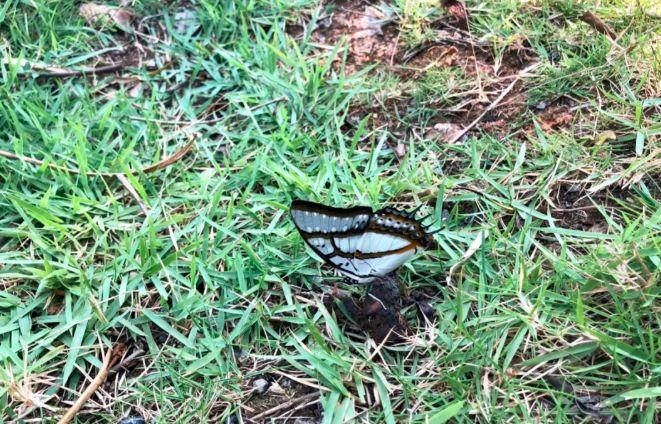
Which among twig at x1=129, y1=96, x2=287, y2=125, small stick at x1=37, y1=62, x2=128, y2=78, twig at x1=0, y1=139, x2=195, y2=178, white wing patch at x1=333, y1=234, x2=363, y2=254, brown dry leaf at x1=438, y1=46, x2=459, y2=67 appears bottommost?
twig at x1=0, y1=139, x2=195, y2=178

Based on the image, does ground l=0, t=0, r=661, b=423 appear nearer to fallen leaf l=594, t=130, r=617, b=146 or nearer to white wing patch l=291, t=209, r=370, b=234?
fallen leaf l=594, t=130, r=617, b=146

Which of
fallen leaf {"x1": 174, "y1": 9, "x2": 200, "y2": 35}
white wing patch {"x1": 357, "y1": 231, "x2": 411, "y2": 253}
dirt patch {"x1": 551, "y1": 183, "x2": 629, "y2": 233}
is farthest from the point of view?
fallen leaf {"x1": 174, "y1": 9, "x2": 200, "y2": 35}

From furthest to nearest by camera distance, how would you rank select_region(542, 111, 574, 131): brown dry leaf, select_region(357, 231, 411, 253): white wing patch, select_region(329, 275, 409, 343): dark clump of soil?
select_region(542, 111, 574, 131): brown dry leaf → select_region(329, 275, 409, 343): dark clump of soil → select_region(357, 231, 411, 253): white wing patch

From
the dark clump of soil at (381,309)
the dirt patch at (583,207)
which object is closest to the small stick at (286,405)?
the dark clump of soil at (381,309)

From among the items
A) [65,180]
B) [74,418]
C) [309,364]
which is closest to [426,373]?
[309,364]

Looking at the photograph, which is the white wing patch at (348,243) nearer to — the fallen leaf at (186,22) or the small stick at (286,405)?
the small stick at (286,405)

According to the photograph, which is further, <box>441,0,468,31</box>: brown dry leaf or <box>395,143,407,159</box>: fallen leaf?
<box>441,0,468,31</box>: brown dry leaf

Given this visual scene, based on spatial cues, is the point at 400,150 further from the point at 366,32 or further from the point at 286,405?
the point at 286,405

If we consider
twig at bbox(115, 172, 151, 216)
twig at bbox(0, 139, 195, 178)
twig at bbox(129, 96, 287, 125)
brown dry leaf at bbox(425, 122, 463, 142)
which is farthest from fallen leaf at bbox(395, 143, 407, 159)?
twig at bbox(115, 172, 151, 216)

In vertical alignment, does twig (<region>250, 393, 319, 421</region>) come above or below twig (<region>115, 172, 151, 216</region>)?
below
